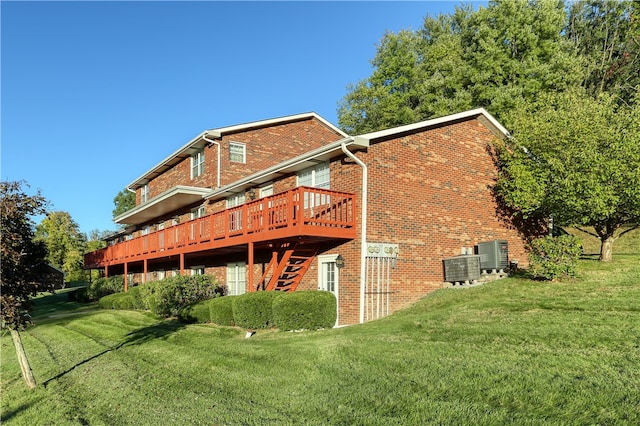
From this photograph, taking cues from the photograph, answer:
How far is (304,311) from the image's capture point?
461 inches

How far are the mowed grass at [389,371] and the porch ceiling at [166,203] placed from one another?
962cm

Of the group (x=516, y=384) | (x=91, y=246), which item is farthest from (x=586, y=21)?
(x=91, y=246)

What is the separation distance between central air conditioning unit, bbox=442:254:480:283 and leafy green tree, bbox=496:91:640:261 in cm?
302

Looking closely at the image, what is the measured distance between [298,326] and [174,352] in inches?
128

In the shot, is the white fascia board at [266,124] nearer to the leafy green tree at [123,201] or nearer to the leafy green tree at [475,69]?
the leafy green tree at [475,69]

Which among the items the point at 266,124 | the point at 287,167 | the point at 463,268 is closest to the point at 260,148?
the point at 266,124

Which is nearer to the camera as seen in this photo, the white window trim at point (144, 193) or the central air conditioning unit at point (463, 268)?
the central air conditioning unit at point (463, 268)

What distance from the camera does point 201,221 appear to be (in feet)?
59.0

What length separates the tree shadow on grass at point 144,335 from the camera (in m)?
9.65

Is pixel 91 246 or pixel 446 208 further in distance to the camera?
pixel 91 246

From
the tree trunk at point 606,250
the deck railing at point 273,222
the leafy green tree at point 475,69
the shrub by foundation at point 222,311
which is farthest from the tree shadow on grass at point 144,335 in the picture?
the leafy green tree at point 475,69

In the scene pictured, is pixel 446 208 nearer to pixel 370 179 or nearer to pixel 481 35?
pixel 370 179

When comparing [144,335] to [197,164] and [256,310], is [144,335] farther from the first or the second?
[197,164]

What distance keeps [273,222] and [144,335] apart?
185 inches
